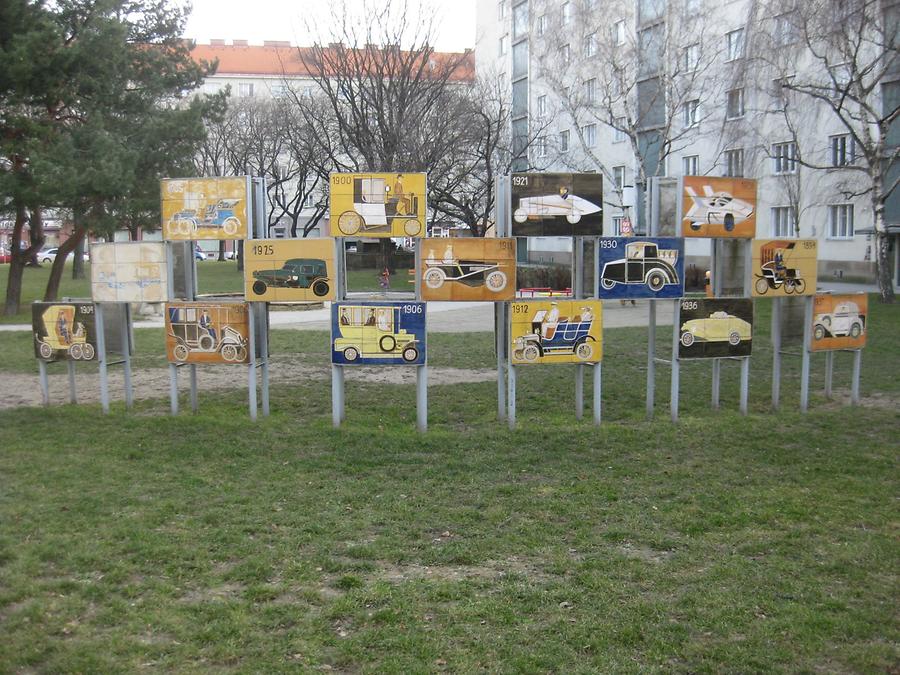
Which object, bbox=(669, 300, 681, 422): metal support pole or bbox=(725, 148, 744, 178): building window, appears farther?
bbox=(725, 148, 744, 178): building window

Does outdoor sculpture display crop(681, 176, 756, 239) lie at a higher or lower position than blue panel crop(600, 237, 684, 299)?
higher

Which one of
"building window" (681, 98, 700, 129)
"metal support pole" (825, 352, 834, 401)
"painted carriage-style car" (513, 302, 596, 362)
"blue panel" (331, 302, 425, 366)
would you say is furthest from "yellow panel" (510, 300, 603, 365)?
"building window" (681, 98, 700, 129)

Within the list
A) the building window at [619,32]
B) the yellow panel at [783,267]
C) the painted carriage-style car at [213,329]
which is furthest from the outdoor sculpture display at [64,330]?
the building window at [619,32]

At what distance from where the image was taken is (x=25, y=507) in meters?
7.06

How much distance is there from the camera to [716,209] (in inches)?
410

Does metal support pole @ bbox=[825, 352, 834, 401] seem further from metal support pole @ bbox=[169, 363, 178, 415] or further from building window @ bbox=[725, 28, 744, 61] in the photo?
building window @ bbox=[725, 28, 744, 61]

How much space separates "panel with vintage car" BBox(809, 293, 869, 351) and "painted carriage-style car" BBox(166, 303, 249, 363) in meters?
7.31

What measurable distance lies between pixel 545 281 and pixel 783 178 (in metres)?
9.65

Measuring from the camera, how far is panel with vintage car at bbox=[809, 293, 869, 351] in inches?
444

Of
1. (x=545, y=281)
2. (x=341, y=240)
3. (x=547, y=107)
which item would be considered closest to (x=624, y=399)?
(x=341, y=240)

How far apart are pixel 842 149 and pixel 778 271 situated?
22121 mm

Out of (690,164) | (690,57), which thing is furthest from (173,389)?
(690,164)

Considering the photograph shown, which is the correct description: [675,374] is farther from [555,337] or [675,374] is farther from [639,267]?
[555,337]

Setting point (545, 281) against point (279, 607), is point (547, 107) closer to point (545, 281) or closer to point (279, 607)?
point (545, 281)
